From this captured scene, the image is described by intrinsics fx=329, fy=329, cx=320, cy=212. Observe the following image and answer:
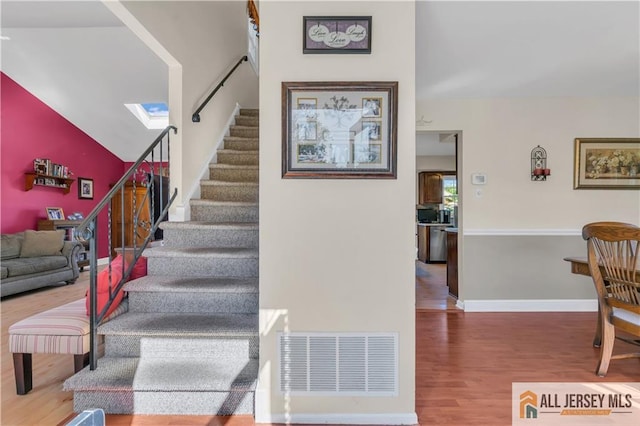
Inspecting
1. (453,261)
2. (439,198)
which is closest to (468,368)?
(453,261)

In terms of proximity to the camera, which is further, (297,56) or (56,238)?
(56,238)

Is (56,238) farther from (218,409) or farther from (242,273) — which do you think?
(218,409)

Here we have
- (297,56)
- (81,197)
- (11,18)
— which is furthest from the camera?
(81,197)

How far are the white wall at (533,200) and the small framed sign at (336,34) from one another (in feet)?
8.10

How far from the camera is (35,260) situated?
4.55m

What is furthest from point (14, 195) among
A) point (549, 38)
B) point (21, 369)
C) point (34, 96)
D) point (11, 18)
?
point (549, 38)

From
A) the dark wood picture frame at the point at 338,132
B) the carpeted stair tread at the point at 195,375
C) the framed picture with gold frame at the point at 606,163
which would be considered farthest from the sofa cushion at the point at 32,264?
the framed picture with gold frame at the point at 606,163

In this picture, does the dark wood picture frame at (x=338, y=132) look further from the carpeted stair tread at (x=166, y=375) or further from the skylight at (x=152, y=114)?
the skylight at (x=152, y=114)

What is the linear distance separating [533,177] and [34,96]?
7324mm

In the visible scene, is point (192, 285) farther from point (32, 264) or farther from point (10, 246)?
point (10, 246)

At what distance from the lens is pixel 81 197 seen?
20.6ft

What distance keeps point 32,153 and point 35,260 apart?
191 centimetres

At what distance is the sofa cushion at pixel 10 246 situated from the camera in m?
4.46

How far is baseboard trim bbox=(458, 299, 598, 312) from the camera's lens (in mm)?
3701
